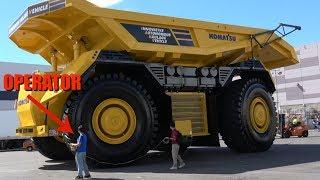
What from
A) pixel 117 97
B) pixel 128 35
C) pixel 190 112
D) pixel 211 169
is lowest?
pixel 211 169

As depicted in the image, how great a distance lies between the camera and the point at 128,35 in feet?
41.0

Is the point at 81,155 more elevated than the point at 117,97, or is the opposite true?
the point at 117,97

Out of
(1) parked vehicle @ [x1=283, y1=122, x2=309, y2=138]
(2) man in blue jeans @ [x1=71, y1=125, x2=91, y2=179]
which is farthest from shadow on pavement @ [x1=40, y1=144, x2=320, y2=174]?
(1) parked vehicle @ [x1=283, y1=122, x2=309, y2=138]

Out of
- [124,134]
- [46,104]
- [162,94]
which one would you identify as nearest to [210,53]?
[162,94]

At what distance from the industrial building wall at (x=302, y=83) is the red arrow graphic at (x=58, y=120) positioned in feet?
199

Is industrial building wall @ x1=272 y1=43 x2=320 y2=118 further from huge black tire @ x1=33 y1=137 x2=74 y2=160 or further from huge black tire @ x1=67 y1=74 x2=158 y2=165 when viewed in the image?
huge black tire @ x1=67 y1=74 x2=158 y2=165

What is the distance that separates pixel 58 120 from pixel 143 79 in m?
2.46

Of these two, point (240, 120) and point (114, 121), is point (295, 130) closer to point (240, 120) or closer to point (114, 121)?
point (240, 120)

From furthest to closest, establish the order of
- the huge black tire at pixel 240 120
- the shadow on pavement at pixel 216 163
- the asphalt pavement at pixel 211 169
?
1. the huge black tire at pixel 240 120
2. the shadow on pavement at pixel 216 163
3. the asphalt pavement at pixel 211 169

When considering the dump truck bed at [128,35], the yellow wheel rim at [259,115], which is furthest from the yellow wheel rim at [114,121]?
the yellow wheel rim at [259,115]

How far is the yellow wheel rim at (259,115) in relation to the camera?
1495cm

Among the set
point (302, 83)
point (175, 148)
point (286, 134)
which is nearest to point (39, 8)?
point (175, 148)

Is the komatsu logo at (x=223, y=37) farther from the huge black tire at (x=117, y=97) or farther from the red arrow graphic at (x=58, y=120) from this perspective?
the red arrow graphic at (x=58, y=120)

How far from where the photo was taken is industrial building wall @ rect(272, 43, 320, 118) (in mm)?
71500
